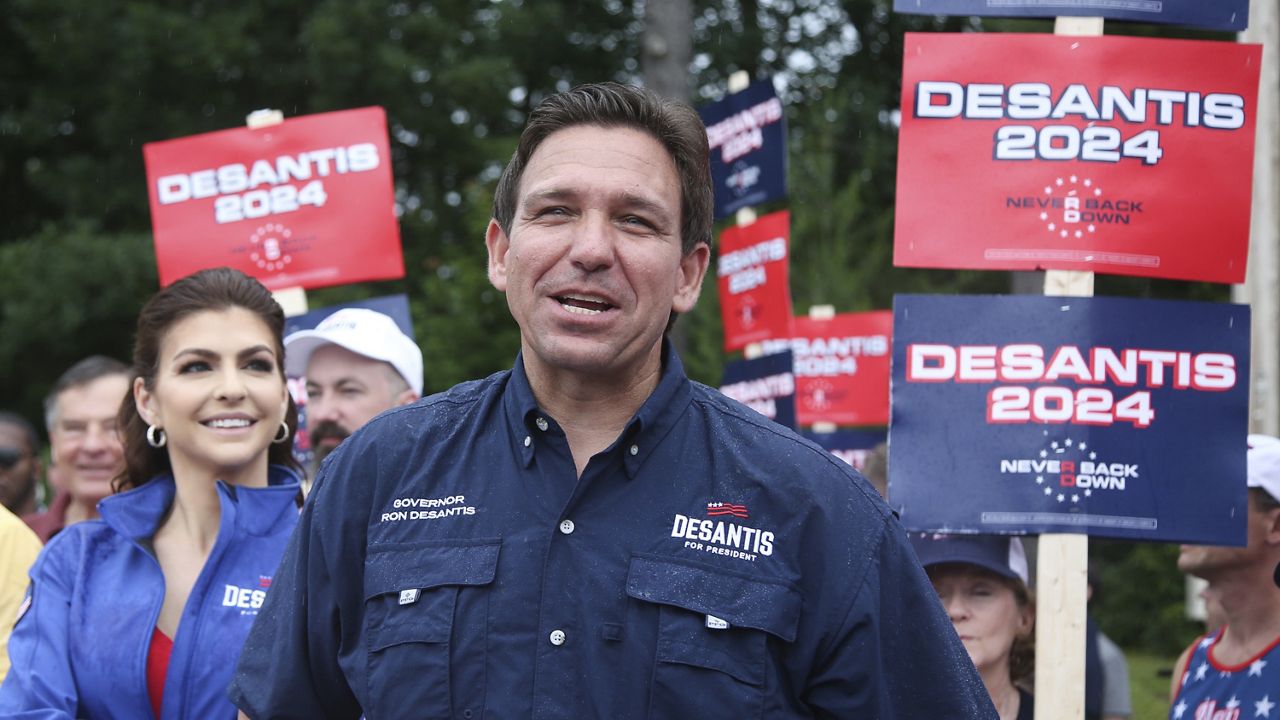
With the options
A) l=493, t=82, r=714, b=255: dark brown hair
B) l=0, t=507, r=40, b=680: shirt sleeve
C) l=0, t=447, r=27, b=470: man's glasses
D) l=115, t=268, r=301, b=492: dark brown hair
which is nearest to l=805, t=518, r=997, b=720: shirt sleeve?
l=493, t=82, r=714, b=255: dark brown hair

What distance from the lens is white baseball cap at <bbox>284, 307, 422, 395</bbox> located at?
5457mm

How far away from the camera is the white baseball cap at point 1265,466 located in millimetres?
4645

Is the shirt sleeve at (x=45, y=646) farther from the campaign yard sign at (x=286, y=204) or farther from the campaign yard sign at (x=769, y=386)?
the campaign yard sign at (x=769, y=386)

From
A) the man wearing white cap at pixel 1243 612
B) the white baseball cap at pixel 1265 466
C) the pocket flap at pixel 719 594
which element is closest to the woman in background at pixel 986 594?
the man wearing white cap at pixel 1243 612

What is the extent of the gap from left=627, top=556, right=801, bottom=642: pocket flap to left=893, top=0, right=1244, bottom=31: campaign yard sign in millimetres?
2396

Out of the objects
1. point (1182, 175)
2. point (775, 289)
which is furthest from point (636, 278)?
point (775, 289)

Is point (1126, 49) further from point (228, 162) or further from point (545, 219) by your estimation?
point (228, 162)

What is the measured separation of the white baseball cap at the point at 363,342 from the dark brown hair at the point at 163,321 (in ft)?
3.53

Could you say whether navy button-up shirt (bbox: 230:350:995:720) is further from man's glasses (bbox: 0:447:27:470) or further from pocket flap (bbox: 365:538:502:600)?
man's glasses (bbox: 0:447:27:470)

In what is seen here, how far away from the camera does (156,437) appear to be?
4.28 meters

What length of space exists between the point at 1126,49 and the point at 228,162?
3763 mm

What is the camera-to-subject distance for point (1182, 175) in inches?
172

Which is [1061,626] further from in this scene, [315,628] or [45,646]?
[45,646]

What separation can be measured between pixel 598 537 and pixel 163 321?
84.2 inches
